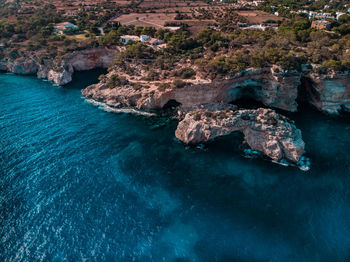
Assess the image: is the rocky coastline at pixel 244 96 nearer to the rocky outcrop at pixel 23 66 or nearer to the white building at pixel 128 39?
the white building at pixel 128 39

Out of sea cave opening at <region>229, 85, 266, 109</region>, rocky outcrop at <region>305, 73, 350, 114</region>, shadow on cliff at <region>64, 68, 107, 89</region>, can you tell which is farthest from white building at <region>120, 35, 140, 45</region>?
rocky outcrop at <region>305, 73, 350, 114</region>

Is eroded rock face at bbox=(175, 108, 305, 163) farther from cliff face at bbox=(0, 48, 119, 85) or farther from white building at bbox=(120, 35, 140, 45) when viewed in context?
cliff face at bbox=(0, 48, 119, 85)

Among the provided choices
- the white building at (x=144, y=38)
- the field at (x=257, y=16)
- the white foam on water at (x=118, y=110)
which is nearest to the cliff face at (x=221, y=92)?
the white foam on water at (x=118, y=110)

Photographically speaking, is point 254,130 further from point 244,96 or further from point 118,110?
point 118,110

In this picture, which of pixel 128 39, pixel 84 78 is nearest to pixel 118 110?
pixel 84 78

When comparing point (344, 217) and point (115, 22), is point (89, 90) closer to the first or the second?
point (115, 22)

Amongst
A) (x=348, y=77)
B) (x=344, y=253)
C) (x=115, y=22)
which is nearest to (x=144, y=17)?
(x=115, y=22)

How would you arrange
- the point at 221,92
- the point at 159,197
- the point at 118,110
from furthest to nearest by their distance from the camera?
the point at 118,110, the point at 221,92, the point at 159,197
